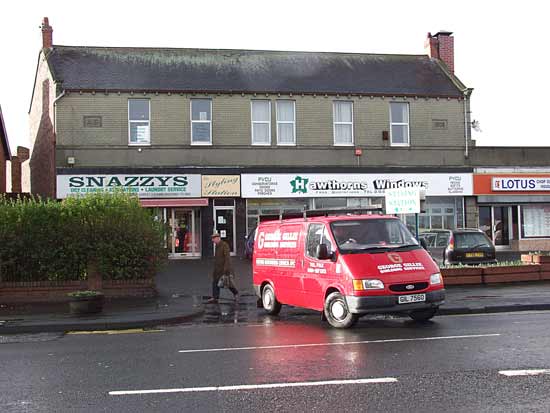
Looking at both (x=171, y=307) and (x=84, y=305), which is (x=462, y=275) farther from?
(x=84, y=305)

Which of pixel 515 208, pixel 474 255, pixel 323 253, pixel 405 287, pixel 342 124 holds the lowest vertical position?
pixel 405 287

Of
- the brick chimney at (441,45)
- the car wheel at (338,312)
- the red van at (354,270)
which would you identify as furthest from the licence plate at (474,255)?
the brick chimney at (441,45)

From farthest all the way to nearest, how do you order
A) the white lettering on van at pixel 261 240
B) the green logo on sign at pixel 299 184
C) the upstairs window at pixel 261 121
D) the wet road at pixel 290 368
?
the upstairs window at pixel 261 121 < the green logo on sign at pixel 299 184 < the white lettering on van at pixel 261 240 < the wet road at pixel 290 368

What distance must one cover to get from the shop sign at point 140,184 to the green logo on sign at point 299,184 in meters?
4.32

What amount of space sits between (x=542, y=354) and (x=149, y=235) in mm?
10999

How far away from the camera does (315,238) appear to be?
12078 mm

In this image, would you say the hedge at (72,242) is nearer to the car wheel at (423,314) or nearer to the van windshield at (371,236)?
the van windshield at (371,236)

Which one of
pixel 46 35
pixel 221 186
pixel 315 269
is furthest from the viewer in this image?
pixel 46 35

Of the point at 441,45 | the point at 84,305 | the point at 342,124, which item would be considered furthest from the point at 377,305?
the point at 441,45

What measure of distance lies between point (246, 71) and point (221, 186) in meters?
6.14

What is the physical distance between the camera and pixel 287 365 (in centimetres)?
795

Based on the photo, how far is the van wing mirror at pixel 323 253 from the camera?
11.2 m

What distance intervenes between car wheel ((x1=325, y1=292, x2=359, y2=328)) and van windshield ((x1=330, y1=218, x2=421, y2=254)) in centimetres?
84

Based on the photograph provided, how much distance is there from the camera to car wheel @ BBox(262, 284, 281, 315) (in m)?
13.4
